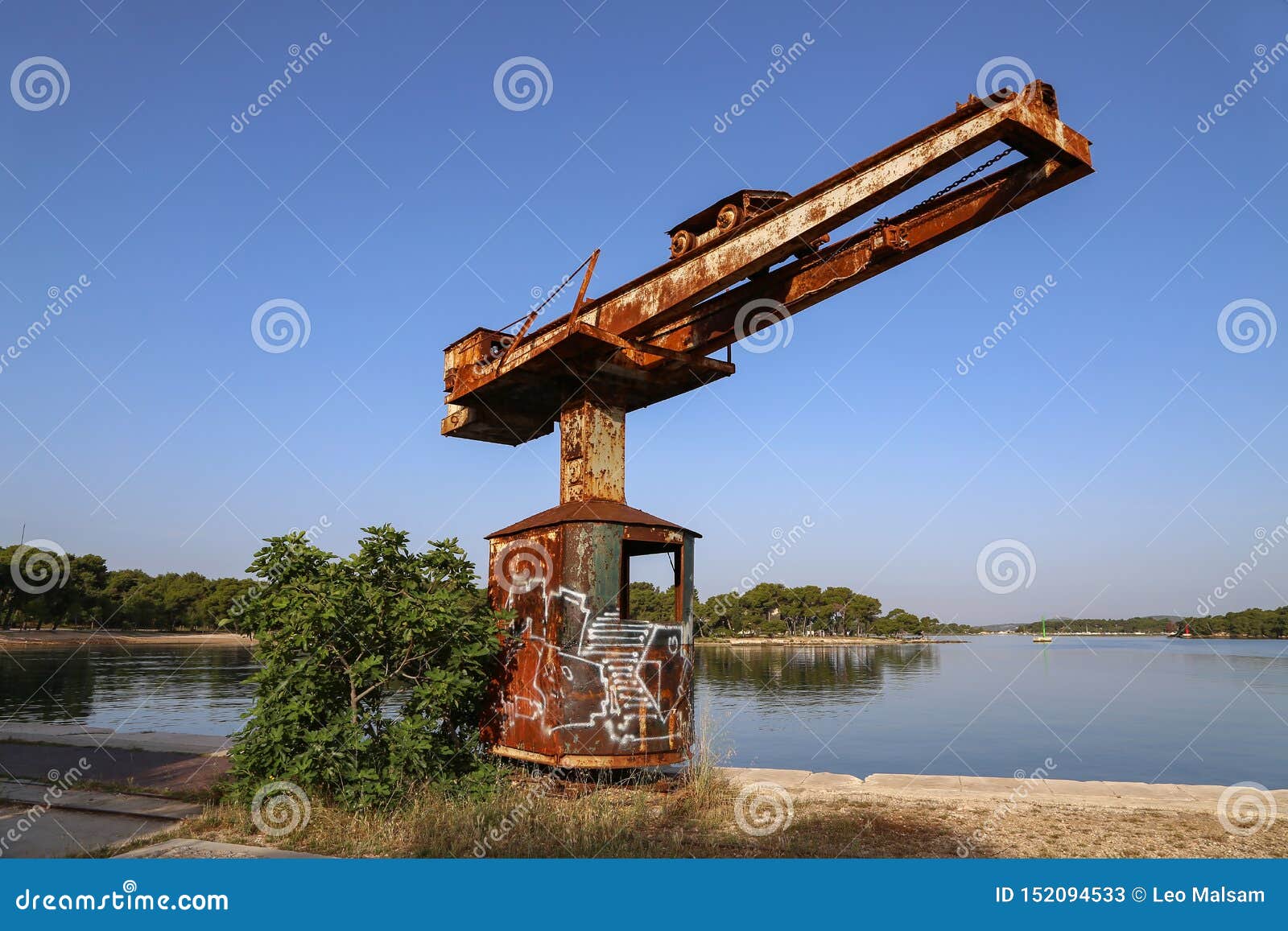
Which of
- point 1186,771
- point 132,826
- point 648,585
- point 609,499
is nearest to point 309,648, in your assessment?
point 132,826

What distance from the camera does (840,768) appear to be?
18500 mm

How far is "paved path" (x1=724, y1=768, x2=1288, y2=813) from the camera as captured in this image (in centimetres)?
930

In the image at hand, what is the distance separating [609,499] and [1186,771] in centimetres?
1891

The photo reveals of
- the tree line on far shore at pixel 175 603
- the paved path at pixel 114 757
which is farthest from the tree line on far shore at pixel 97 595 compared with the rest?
the paved path at pixel 114 757

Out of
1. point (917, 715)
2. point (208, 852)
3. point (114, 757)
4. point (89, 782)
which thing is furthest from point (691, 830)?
point (917, 715)

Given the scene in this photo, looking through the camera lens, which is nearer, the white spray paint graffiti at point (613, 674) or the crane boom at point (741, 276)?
the crane boom at point (741, 276)

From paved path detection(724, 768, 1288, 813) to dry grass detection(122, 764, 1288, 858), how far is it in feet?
1.61

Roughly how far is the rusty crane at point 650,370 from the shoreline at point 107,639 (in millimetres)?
73110

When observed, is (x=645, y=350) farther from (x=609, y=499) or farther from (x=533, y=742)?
(x=533, y=742)

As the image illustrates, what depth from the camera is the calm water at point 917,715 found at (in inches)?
815

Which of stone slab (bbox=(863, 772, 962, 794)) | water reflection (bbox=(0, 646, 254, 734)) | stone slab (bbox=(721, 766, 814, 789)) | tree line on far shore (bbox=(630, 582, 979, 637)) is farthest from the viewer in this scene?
tree line on far shore (bbox=(630, 582, 979, 637))

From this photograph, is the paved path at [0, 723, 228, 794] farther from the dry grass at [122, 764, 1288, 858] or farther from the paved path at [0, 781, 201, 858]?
the dry grass at [122, 764, 1288, 858]

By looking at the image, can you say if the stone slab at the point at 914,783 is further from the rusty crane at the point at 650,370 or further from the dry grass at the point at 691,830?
the rusty crane at the point at 650,370

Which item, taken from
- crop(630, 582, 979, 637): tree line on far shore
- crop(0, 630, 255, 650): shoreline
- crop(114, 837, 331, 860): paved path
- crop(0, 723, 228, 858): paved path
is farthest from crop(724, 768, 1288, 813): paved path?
crop(630, 582, 979, 637): tree line on far shore
